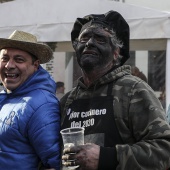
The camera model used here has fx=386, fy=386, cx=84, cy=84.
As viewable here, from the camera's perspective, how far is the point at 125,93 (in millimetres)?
2000

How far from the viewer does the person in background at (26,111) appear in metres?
2.24

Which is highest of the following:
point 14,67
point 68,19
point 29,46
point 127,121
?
point 68,19

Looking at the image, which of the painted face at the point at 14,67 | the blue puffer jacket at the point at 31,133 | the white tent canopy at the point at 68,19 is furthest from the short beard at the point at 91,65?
the white tent canopy at the point at 68,19

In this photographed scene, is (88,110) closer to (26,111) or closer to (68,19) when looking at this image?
(26,111)

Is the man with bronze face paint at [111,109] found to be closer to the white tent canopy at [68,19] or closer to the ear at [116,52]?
the ear at [116,52]

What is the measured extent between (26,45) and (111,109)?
792mm

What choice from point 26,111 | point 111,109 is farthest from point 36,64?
point 111,109

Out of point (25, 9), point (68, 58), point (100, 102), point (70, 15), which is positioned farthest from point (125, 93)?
point (68, 58)

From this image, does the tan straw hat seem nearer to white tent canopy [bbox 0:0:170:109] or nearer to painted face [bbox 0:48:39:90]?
painted face [bbox 0:48:39:90]

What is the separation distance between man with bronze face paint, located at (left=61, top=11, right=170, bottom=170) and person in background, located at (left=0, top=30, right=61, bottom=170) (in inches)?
4.7

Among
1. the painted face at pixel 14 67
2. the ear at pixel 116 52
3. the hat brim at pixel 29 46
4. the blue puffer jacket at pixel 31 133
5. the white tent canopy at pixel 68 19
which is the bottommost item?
the blue puffer jacket at pixel 31 133

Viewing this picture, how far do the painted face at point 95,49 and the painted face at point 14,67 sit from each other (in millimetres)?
452

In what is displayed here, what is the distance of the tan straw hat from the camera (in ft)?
8.07

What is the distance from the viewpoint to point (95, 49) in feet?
6.91
